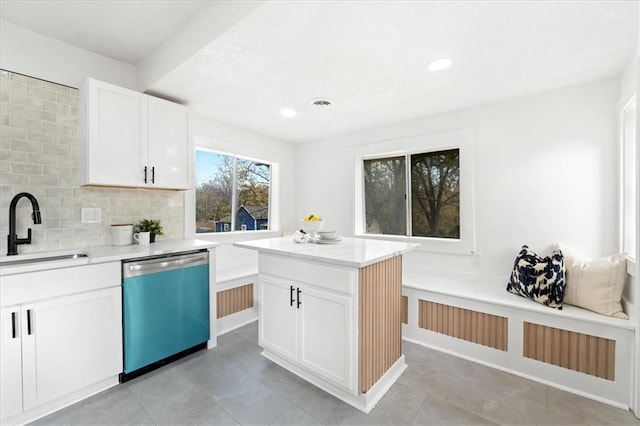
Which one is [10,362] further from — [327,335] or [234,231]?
[234,231]

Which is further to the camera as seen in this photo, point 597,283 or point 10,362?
point 597,283

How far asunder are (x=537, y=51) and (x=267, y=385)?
2.91 meters

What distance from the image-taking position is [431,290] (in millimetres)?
2527

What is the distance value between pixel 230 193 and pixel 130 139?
1402 millimetres

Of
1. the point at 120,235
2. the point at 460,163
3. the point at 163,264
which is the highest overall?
the point at 460,163

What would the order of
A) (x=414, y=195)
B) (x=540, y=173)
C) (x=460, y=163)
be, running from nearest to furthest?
(x=540, y=173) → (x=460, y=163) → (x=414, y=195)

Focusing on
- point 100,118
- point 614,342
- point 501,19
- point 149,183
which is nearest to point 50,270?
point 149,183

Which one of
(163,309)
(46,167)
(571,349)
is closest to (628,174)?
(571,349)

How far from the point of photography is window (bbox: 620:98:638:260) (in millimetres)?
2018

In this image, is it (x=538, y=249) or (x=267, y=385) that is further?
(x=538, y=249)

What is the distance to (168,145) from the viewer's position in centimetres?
253

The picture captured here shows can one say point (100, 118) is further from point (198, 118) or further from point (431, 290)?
point (431, 290)

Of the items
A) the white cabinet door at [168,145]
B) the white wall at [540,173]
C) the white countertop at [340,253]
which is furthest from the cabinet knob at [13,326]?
the white wall at [540,173]

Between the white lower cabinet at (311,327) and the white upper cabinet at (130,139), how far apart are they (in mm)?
1317
